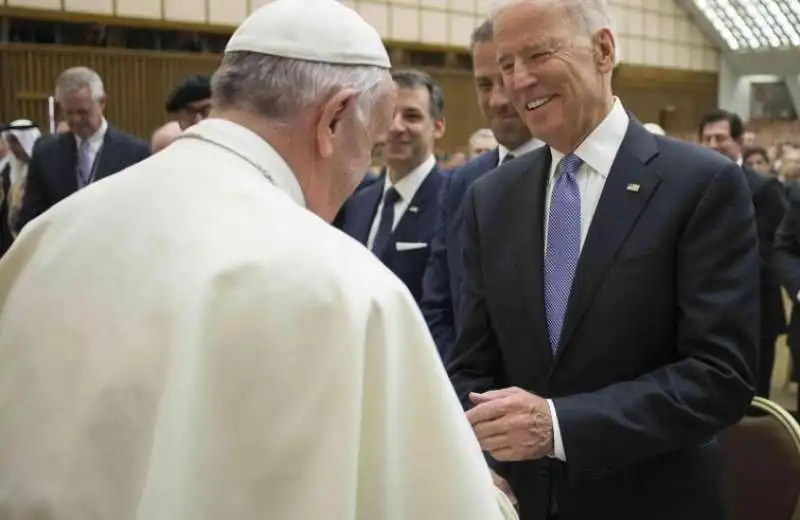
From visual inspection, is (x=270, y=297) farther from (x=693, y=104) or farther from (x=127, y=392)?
(x=693, y=104)

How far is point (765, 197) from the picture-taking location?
4.98 metres

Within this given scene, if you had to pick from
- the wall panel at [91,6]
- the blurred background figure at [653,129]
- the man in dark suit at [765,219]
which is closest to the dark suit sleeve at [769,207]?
the man in dark suit at [765,219]

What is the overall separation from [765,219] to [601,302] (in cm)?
349

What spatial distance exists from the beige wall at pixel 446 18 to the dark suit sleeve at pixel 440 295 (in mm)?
3097

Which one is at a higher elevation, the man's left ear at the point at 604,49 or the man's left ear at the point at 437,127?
the man's left ear at the point at 604,49

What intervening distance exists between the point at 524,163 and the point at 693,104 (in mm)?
19445

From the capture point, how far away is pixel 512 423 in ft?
5.83

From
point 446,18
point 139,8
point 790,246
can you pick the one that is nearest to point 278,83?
point 790,246

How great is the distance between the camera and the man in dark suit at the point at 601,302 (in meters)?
1.80

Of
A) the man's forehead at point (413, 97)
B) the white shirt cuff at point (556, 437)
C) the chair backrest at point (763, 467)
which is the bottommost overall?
the chair backrest at point (763, 467)

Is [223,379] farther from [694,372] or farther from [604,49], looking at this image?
[604,49]

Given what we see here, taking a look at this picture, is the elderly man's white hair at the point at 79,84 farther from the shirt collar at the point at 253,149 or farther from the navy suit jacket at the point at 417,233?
the shirt collar at the point at 253,149

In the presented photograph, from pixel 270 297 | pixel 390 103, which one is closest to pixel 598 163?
pixel 390 103

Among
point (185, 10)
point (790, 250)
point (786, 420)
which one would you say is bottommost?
point (786, 420)
